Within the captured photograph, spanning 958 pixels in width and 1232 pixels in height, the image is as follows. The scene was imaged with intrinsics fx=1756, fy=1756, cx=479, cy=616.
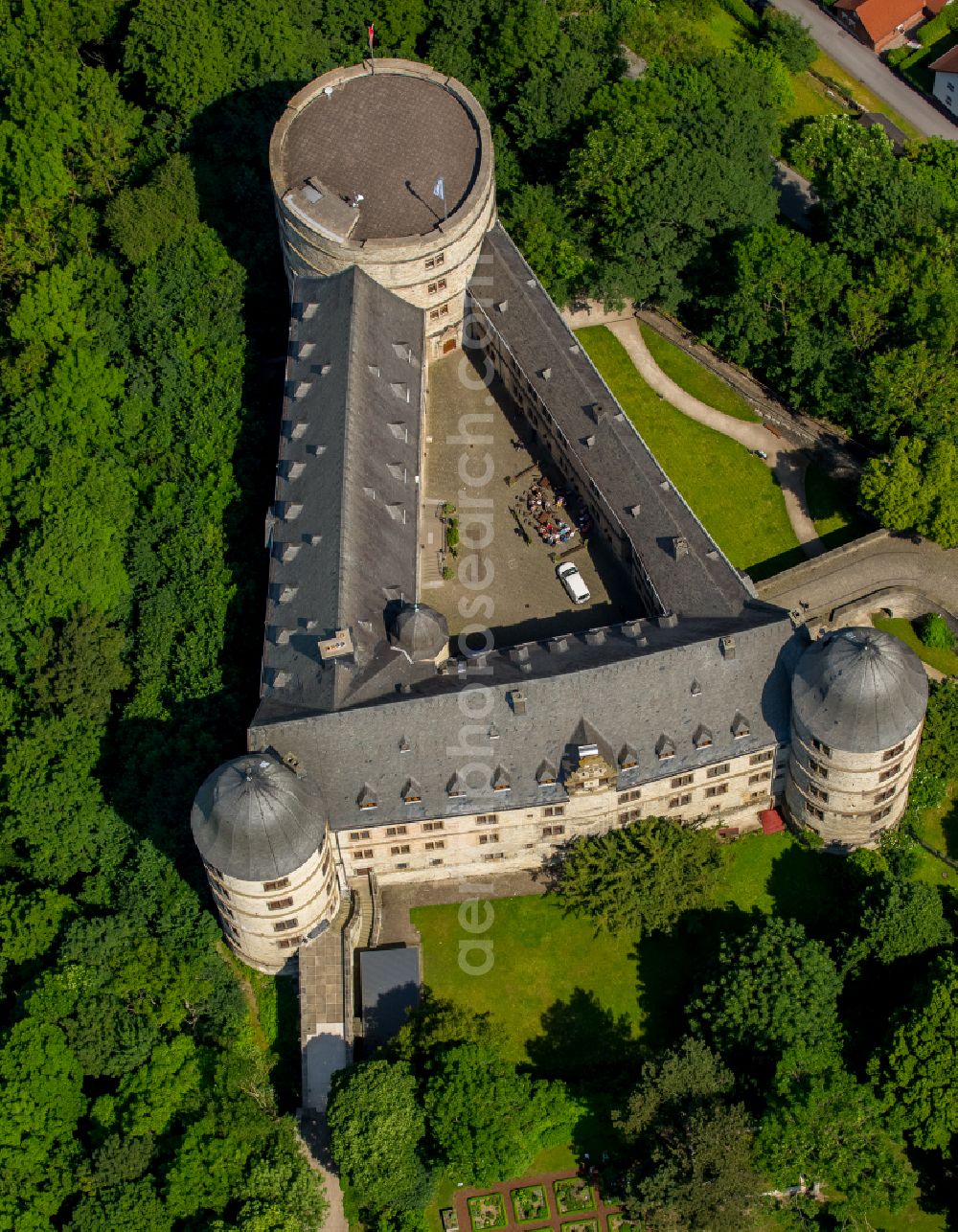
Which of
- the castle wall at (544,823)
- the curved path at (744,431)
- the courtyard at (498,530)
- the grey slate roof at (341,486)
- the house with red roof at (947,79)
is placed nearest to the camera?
the castle wall at (544,823)

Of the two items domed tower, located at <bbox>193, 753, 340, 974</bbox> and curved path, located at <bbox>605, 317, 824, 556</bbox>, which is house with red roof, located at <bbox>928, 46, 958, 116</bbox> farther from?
domed tower, located at <bbox>193, 753, 340, 974</bbox>

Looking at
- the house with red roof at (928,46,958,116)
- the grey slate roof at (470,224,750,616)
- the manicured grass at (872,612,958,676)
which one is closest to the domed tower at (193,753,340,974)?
the grey slate roof at (470,224,750,616)

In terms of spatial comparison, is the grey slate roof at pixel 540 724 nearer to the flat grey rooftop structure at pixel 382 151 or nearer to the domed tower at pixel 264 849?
the domed tower at pixel 264 849

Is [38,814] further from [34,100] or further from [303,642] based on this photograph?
[34,100]

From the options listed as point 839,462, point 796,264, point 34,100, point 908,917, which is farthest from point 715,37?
point 908,917

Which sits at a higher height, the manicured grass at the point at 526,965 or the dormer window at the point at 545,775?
the dormer window at the point at 545,775

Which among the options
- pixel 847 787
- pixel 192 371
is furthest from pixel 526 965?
pixel 192 371

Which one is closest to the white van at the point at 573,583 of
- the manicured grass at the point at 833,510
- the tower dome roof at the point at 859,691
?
the manicured grass at the point at 833,510
